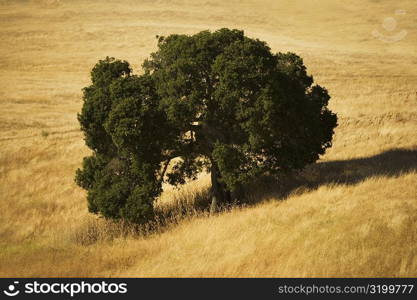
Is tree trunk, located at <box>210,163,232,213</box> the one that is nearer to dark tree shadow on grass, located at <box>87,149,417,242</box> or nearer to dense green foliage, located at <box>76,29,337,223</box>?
dense green foliage, located at <box>76,29,337,223</box>

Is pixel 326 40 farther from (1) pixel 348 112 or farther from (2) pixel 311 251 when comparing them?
(2) pixel 311 251

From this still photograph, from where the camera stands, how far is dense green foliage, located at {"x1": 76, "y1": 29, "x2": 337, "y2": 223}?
50.1 ft

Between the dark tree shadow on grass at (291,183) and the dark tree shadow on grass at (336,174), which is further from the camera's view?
the dark tree shadow on grass at (336,174)

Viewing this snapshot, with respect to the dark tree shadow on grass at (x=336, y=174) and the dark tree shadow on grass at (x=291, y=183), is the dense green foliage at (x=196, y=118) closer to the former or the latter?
the dark tree shadow on grass at (x=291, y=183)

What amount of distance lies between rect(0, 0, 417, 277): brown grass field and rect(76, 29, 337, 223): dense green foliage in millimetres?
1348

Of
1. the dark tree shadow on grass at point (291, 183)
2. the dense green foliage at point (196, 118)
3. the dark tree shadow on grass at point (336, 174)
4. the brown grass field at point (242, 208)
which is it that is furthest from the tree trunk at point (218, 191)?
the brown grass field at point (242, 208)

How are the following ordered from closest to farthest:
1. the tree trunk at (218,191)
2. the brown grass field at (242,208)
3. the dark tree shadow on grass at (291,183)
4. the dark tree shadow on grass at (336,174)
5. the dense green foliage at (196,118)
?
the brown grass field at (242,208) < the dense green foliage at (196,118) < the dark tree shadow on grass at (291,183) < the dark tree shadow on grass at (336,174) < the tree trunk at (218,191)

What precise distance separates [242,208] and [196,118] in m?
3.52

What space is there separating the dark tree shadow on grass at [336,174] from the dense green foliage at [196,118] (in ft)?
4.18

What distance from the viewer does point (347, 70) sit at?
56.8m

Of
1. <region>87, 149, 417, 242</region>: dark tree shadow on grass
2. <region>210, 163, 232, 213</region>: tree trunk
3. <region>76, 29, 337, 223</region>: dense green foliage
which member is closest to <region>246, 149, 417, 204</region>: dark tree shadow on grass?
<region>87, 149, 417, 242</region>: dark tree shadow on grass

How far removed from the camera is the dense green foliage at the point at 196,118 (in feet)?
50.1

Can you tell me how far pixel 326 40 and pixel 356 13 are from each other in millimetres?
23232

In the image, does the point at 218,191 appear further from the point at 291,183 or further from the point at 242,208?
the point at 291,183
